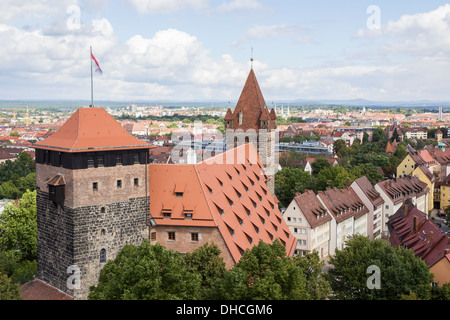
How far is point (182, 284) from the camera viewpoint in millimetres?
27734

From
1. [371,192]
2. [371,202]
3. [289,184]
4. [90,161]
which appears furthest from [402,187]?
[90,161]

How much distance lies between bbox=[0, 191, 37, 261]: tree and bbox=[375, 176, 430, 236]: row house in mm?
51108

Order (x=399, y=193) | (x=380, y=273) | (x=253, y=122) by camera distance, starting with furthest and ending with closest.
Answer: (x=399, y=193), (x=253, y=122), (x=380, y=273)

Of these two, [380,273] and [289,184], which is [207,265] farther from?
[289,184]

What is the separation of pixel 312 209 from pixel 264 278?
34.6 meters

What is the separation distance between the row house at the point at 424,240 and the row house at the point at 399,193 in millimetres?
15090

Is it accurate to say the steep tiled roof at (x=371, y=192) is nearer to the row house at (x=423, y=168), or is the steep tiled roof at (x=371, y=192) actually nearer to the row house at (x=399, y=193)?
the row house at (x=399, y=193)

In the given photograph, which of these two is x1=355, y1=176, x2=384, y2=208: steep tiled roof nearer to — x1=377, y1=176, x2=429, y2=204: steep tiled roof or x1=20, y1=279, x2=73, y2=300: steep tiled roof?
x1=377, y1=176, x2=429, y2=204: steep tiled roof

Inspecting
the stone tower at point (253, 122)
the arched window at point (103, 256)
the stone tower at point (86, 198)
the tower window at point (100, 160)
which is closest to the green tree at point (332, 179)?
the stone tower at point (253, 122)

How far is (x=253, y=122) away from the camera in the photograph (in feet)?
204

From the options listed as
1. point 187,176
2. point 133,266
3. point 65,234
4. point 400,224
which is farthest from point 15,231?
point 400,224
